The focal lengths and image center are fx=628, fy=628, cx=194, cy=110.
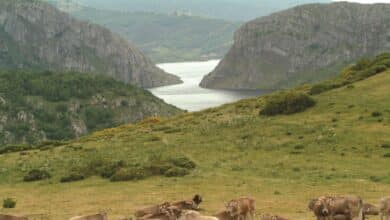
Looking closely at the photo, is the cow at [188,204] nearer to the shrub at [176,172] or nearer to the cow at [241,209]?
the cow at [241,209]

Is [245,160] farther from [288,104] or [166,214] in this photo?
[166,214]

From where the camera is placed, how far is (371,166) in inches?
1761

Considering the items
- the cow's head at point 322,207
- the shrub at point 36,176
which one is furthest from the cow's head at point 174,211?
the shrub at point 36,176

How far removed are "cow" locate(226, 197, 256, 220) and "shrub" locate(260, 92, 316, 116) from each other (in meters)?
43.4

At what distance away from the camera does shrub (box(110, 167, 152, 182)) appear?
4606cm

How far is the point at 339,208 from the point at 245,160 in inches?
967

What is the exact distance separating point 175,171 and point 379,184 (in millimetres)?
15005

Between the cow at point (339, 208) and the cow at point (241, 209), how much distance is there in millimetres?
2863

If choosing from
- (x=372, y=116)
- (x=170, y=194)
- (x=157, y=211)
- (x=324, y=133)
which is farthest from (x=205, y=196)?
(x=372, y=116)

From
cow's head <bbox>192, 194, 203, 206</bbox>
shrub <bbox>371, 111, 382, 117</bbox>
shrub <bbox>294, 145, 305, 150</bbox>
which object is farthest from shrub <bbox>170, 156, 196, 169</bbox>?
shrub <bbox>371, 111, 382, 117</bbox>

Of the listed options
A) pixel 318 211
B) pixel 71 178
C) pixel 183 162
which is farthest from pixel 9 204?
pixel 318 211

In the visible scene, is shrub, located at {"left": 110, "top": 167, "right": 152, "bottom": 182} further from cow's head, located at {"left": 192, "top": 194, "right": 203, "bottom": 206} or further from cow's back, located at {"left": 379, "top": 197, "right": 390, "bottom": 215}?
cow's back, located at {"left": 379, "top": 197, "right": 390, "bottom": 215}

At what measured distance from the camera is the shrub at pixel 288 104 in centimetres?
7075

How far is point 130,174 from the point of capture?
153 ft
